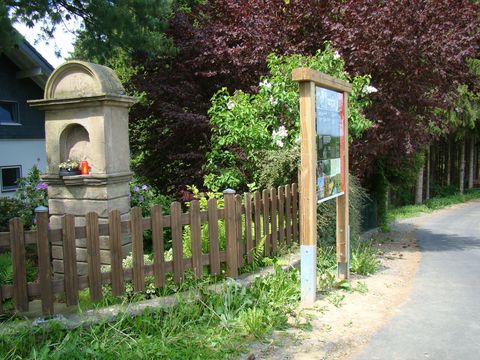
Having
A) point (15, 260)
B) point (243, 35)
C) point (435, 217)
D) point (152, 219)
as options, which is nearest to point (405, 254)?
point (243, 35)

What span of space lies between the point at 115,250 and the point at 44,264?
0.60 metres

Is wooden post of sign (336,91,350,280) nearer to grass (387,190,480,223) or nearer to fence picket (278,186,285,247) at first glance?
fence picket (278,186,285,247)

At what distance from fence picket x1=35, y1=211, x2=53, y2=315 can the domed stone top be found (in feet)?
6.53

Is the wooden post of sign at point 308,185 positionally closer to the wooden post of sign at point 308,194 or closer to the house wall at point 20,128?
the wooden post of sign at point 308,194

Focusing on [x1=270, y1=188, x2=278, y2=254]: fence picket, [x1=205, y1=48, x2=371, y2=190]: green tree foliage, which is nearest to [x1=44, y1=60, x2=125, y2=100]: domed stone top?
[x1=270, y1=188, x2=278, y2=254]: fence picket

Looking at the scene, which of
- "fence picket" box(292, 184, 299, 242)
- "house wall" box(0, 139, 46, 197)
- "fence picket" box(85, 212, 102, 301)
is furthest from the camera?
"house wall" box(0, 139, 46, 197)

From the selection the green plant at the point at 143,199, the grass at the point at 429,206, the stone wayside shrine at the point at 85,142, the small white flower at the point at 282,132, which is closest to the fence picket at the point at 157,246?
the stone wayside shrine at the point at 85,142

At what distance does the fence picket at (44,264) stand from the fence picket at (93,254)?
340 millimetres

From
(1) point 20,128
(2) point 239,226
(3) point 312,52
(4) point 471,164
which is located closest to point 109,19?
(3) point 312,52

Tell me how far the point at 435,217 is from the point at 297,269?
1370cm

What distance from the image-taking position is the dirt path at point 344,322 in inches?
156

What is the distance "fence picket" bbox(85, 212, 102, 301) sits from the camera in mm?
4070

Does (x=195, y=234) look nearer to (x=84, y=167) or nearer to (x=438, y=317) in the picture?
(x=84, y=167)

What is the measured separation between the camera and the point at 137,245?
14.2 ft
